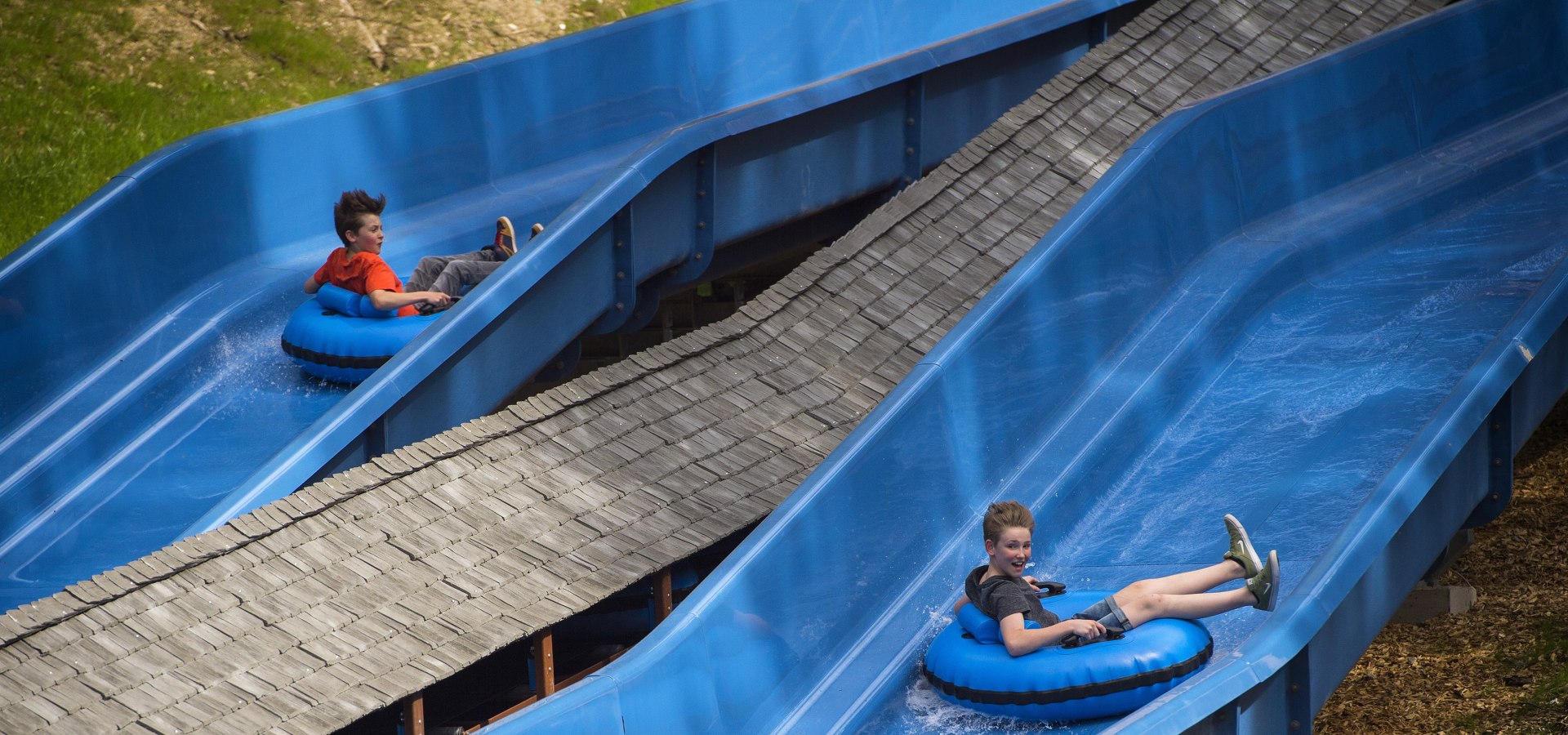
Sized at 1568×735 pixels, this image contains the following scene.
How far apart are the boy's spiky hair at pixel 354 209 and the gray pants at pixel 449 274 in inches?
12.6

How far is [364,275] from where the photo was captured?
21.9 ft

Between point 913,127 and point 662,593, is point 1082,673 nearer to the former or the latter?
point 662,593

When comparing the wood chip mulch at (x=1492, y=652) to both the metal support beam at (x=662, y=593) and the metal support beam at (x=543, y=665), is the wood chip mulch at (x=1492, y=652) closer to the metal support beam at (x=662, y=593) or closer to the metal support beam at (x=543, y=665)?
the metal support beam at (x=662, y=593)

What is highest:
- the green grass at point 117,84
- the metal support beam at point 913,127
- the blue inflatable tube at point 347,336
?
the green grass at point 117,84

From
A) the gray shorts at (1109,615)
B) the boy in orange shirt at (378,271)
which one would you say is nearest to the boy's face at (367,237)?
the boy in orange shirt at (378,271)

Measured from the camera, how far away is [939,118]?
862cm

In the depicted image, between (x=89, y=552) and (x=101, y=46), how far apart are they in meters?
5.89

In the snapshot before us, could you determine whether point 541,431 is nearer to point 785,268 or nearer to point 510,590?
point 510,590

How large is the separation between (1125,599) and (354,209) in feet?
12.3

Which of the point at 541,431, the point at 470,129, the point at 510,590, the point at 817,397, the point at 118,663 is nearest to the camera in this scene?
the point at 118,663

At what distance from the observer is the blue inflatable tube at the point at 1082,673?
4.23 meters

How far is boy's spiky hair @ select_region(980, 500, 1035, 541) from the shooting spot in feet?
15.0

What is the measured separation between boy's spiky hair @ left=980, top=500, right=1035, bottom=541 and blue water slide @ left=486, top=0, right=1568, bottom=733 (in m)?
0.52

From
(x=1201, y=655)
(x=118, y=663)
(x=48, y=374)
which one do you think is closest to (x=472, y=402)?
(x=48, y=374)
